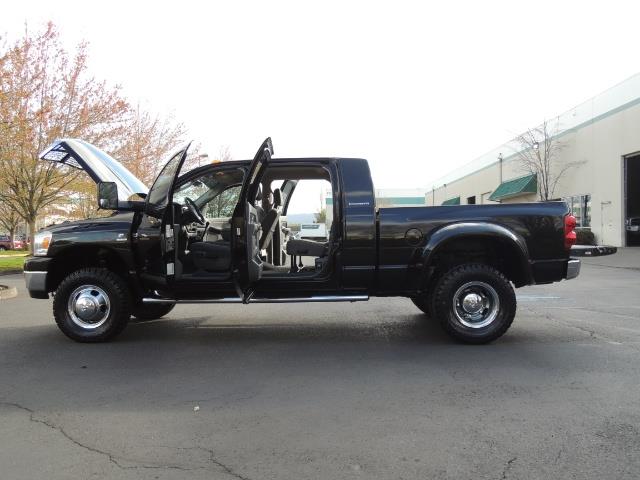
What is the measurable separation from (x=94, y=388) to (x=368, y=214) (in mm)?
3170

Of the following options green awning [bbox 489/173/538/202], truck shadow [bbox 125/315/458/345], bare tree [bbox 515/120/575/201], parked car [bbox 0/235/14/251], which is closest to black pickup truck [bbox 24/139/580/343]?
truck shadow [bbox 125/315/458/345]

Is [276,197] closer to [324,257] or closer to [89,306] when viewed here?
[324,257]

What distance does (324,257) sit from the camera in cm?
610

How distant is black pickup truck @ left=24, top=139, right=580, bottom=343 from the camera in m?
5.65

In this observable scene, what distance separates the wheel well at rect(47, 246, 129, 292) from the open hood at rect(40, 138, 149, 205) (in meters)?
0.67

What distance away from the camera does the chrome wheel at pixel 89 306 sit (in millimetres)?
5859

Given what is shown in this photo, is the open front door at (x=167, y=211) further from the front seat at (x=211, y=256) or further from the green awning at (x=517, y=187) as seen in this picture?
the green awning at (x=517, y=187)

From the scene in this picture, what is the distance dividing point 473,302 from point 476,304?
4cm

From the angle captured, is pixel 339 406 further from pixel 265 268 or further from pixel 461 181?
pixel 461 181

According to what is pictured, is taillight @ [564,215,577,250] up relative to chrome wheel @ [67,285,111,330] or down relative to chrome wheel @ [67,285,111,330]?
up

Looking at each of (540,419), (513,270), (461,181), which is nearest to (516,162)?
(461,181)

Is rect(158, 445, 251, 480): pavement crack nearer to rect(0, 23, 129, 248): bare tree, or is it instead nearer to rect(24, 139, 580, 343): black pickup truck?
rect(24, 139, 580, 343): black pickup truck

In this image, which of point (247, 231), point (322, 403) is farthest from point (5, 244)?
point (322, 403)

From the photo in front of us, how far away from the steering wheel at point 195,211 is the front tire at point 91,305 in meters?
1.12
